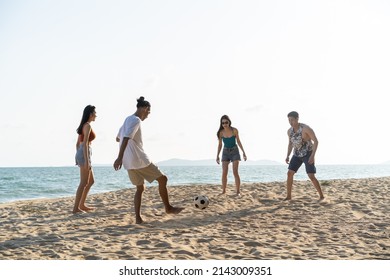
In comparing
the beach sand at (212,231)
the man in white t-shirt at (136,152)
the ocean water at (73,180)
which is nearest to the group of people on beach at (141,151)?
the man in white t-shirt at (136,152)

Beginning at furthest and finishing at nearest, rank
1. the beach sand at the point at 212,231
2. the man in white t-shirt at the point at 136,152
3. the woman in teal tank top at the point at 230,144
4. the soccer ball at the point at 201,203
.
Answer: the woman in teal tank top at the point at 230,144 → the soccer ball at the point at 201,203 → the man in white t-shirt at the point at 136,152 → the beach sand at the point at 212,231

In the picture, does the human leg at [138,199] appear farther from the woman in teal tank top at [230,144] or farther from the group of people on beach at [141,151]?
the woman in teal tank top at [230,144]

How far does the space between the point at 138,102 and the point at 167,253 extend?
2415mm

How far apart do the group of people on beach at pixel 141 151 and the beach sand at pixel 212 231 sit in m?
0.52

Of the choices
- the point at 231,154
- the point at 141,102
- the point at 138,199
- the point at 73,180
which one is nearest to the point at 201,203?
the point at 138,199

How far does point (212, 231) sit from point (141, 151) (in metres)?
1.61

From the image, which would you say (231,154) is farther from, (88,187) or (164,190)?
(88,187)

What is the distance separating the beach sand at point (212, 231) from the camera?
4.59 m

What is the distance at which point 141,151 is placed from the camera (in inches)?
233

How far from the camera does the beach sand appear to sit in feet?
15.1

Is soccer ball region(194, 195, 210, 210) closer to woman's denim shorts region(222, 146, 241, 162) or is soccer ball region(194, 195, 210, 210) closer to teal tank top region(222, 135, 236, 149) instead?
woman's denim shorts region(222, 146, 241, 162)
